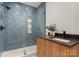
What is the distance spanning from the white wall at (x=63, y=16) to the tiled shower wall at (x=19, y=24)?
225mm

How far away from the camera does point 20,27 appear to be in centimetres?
345

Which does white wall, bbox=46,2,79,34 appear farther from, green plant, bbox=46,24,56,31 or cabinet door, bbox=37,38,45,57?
cabinet door, bbox=37,38,45,57

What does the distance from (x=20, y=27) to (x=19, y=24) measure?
0.10 metres

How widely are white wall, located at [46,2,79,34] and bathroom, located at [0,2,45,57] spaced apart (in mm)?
225

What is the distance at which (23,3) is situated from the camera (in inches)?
119

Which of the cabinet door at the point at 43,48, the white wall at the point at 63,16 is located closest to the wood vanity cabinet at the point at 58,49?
the cabinet door at the point at 43,48

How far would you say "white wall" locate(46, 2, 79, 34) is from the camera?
98.4 inches

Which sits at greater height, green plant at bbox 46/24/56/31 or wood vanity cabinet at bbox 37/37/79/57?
green plant at bbox 46/24/56/31

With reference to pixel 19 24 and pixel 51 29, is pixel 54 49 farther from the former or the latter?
pixel 19 24

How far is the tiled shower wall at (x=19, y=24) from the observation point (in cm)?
293

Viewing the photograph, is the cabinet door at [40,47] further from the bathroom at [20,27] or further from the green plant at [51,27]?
the green plant at [51,27]

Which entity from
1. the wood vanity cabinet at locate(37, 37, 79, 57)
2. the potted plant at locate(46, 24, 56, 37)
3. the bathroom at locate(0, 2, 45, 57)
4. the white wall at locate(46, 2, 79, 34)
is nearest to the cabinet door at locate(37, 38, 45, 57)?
the wood vanity cabinet at locate(37, 37, 79, 57)

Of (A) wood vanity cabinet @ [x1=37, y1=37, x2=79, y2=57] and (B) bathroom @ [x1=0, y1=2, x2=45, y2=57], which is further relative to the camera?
(B) bathroom @ [x1=0, y1=2, x2=45, y2=57]

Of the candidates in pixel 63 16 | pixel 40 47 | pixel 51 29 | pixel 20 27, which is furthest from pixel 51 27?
pixel 20 27
